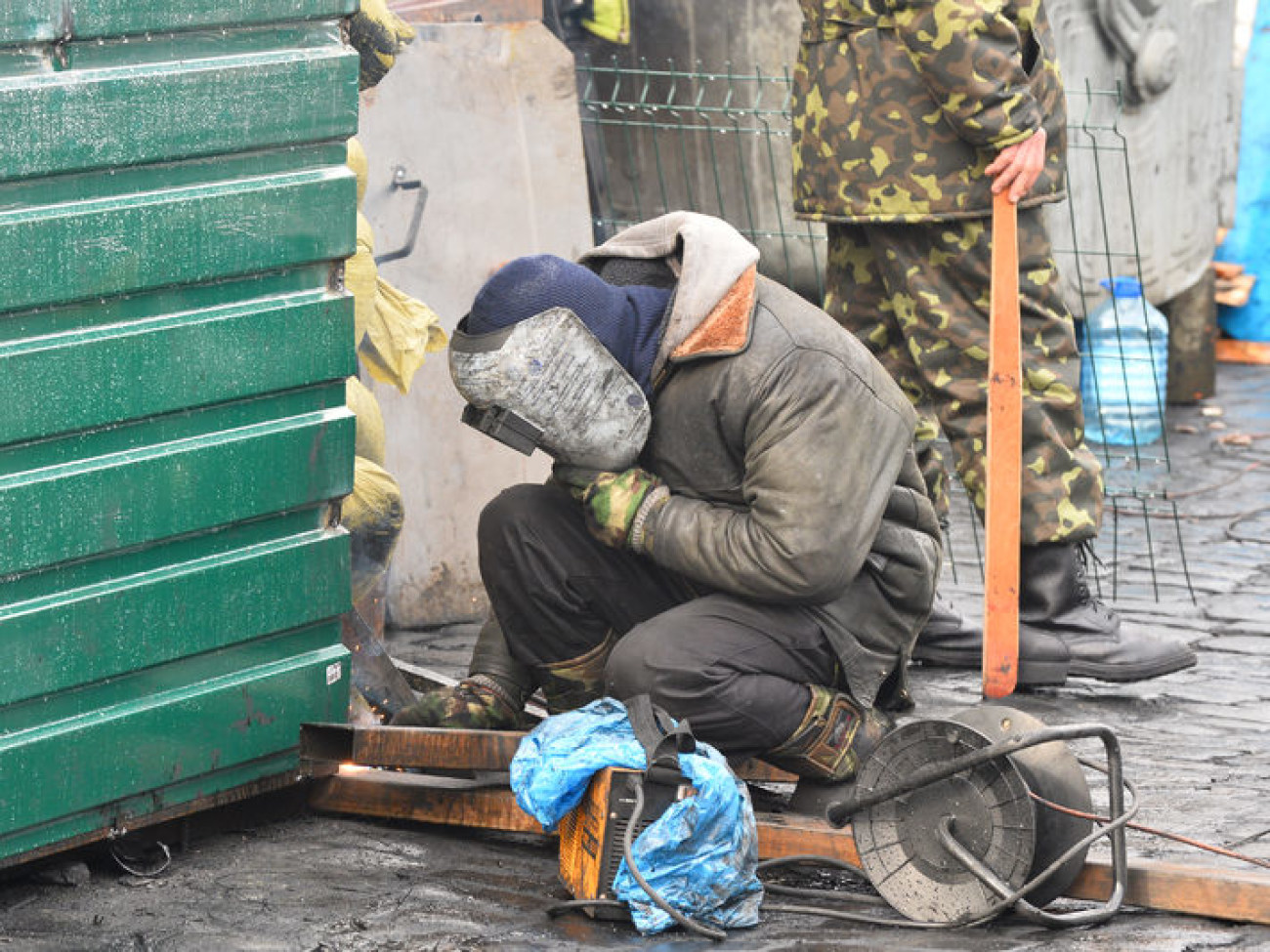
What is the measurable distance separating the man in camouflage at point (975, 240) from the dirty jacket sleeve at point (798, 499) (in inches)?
50.8

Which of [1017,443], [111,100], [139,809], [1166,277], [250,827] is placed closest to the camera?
[111,100]

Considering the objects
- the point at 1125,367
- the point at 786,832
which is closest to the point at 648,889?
the point at 786,832

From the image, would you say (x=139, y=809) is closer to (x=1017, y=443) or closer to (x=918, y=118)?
(x=1017, y=443)

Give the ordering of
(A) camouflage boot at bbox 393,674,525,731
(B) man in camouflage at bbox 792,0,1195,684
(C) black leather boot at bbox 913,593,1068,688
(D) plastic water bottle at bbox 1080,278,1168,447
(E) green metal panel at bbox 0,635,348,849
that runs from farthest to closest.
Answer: (D) plastic water bottle at bbox 1080,278,1168,447 < (C) black leather boot at bbox 913,593,1068,688 < (B) man in camouflage at bbox 792,0,1195,684 < (A) camouflage boot at bbox 393,674,525,731 < (E) green metal panel at bbox 0,635,348,849

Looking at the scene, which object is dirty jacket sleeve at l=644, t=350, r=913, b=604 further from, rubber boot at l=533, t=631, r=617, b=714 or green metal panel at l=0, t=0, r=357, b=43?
green metal panel at l=0, t=0, r=357, b=43

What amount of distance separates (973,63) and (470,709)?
6.32 feet

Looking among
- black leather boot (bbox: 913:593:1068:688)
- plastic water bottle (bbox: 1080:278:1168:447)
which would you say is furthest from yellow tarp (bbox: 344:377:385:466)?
plastic water bottle (bbox: 1080:278:1168:447)

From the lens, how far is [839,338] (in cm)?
371

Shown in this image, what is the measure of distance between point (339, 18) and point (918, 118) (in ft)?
5.83

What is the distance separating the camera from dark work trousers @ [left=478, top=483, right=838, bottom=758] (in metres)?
3.61

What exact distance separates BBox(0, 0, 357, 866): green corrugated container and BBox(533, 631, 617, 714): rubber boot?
480mm

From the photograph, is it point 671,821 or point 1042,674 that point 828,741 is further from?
point 1042,674

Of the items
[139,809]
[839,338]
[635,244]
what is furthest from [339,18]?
[139,809]

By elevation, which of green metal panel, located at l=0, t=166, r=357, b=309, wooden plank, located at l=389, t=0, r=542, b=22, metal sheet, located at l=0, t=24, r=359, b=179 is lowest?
green metal panel, located at l=0, t=166, r=357, b=309
